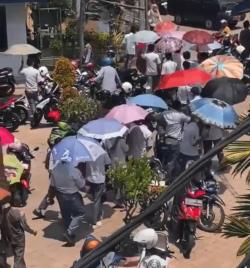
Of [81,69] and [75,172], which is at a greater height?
[75,172]

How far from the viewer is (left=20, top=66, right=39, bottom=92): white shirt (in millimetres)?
14844

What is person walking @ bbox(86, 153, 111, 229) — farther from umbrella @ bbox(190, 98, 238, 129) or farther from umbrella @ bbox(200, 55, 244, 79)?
umbrella @ bbox(200, 55, 244, 79)

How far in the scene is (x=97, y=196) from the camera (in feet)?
31.7

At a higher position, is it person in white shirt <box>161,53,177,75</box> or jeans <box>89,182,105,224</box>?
person in white shirt <box>161,53,177,75</box>

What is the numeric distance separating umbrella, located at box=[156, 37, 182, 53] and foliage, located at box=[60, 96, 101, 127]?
4.60m

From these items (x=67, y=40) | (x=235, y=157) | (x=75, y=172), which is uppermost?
(x=235, y=157)

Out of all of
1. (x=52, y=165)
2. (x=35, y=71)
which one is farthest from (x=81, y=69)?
(x=52, y=165)

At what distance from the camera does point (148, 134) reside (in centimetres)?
1144

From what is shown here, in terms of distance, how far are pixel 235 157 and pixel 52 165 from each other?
3.49 meters

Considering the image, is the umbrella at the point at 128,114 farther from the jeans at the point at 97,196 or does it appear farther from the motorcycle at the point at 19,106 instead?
the motorcycle at the point at 19,106

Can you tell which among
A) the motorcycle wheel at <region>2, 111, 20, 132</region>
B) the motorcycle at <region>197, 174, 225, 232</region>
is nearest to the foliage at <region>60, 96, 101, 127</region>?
the motorcycle wheel at <region>2, 111, 20, 132</region>

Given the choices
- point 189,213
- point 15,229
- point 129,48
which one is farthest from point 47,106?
point 15,229

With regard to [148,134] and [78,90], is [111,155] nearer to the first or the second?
[148,134]

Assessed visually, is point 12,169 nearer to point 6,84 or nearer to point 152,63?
point 6,84
